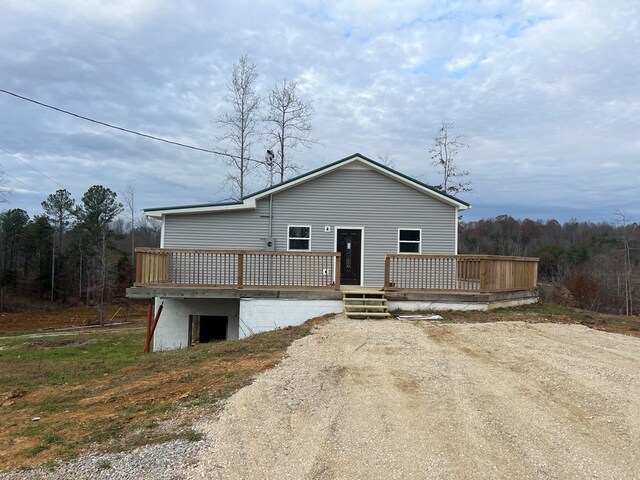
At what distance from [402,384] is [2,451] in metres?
4.49

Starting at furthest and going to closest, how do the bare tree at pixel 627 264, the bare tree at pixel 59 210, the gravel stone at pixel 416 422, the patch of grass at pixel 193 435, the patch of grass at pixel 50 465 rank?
the bare tree at pixel 59 210 < the bare tree at pixel 627 264 < the patch of grass at pixel 193 435 < the patch of grass at pixel 50 465 < the gravel stone at pixel 416 422

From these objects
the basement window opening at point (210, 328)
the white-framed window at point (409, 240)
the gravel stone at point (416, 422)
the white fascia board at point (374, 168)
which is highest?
the white fascia board at point (374, 168)

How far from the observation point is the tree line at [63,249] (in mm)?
48250

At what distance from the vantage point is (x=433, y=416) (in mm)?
4926

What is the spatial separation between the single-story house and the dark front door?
1.3 inches

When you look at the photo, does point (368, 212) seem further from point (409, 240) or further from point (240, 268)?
point (240, 268)

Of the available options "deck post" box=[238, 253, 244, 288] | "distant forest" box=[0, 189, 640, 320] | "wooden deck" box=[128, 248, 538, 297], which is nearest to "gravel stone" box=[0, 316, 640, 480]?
"wooden deck" box=[128, 248, 538, 297]

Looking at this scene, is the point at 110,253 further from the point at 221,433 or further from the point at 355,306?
the point at 221,433

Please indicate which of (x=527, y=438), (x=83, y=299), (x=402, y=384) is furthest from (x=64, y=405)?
(x=83, y=299)

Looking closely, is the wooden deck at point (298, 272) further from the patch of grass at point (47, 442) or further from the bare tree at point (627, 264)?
the bare tree at point (627, 264)

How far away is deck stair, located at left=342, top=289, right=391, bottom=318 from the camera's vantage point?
1126 centimetres

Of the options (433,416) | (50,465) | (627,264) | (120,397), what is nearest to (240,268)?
(120,397)

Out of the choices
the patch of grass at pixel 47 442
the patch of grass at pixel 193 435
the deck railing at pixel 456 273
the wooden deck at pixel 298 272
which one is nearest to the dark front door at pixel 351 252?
the deck railing at pixel 456 273

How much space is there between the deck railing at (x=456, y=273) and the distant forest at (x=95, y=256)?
2769 centimetres
